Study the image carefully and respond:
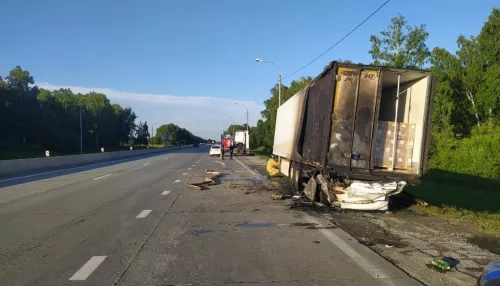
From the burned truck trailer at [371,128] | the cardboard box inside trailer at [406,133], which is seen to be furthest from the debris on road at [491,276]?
the cardboard box inside trailer at [406,133]

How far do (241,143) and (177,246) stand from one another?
5226 centimetres

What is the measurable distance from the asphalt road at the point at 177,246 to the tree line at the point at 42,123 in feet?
177

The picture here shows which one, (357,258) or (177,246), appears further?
(177,246)

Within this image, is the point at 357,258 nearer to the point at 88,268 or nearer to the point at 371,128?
the point at 88,268

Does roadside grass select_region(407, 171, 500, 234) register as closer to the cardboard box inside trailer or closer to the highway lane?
the cardboard box inside trailer

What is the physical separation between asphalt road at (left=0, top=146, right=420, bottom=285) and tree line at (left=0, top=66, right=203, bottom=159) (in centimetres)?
5394

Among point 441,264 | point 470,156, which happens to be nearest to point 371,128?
point 441,264

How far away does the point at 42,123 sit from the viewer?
274 feet

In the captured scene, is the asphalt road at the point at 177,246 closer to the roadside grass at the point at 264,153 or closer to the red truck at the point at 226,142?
the roadside grass at the point at 264,153

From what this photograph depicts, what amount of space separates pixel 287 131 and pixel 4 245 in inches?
510

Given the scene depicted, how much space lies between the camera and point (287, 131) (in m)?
18.9

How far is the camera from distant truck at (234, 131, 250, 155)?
194ft

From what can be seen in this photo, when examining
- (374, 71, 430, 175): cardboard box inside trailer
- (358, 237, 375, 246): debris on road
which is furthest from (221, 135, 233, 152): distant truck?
(358, 237, 375, 246): debris on road

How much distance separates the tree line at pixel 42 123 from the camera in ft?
253
